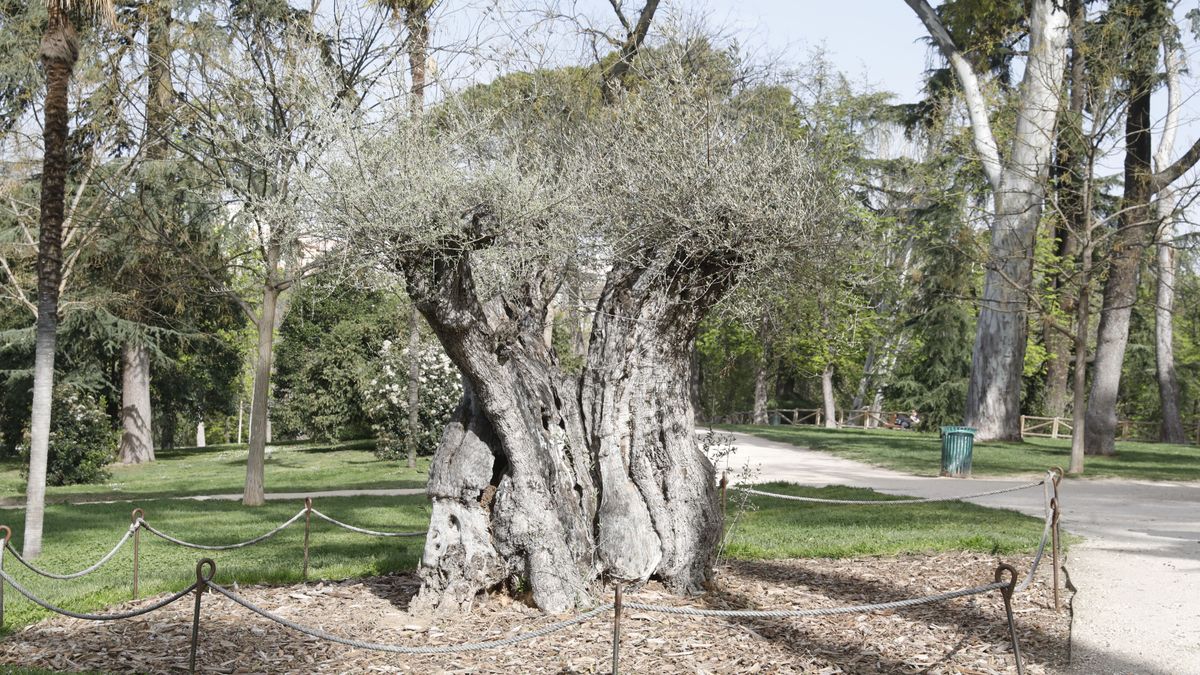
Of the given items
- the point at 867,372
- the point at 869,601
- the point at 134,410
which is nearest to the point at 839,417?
the point at 867,372

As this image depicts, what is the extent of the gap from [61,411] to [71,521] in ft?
25.1

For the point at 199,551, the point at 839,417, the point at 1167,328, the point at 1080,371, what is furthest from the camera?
the point at 839,417

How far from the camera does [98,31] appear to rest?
1513cm

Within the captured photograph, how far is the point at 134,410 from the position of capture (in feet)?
84.2

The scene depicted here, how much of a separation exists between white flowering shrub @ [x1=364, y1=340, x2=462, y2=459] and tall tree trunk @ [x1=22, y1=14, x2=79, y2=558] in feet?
36.0

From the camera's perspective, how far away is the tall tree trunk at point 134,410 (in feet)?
84.0

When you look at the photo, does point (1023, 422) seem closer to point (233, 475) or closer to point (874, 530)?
point (233, 475)

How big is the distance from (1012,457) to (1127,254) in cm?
403

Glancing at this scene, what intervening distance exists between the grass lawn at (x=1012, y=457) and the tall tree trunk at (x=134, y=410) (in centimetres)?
1565

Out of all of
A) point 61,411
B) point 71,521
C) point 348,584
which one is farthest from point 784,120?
point 61,411

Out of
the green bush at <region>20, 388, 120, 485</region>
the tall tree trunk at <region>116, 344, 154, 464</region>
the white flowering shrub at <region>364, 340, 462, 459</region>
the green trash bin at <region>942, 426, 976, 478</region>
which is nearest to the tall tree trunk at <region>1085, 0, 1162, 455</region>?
the green trash bin at <region>942, 426, 976, 478</region>

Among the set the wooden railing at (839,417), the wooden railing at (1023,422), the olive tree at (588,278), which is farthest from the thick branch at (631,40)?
the wooden railing at (839,417)

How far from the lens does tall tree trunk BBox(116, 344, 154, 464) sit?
25.6m

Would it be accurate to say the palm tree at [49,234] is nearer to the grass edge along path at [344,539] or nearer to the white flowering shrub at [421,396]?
the grass edge along path at [344,539]
